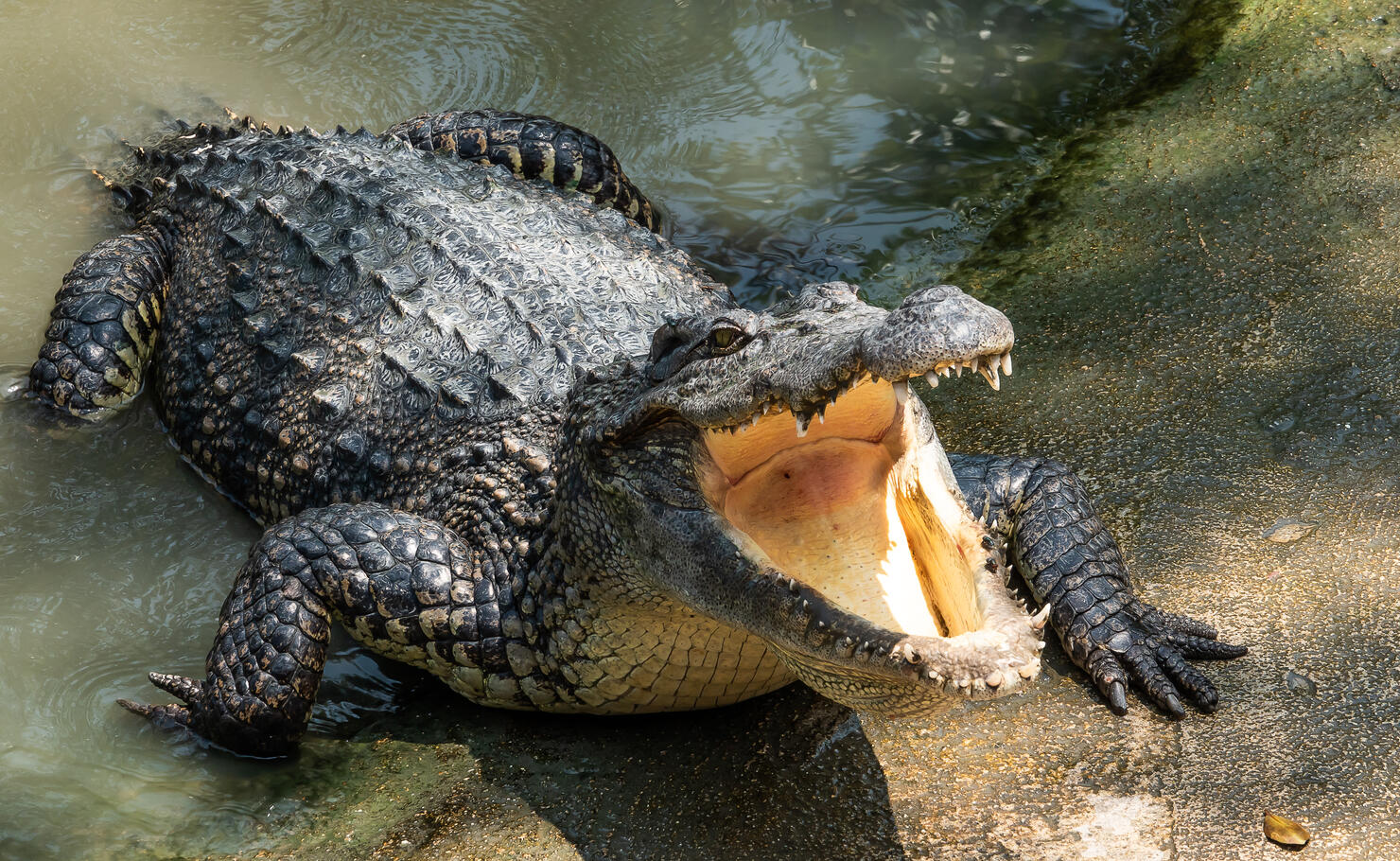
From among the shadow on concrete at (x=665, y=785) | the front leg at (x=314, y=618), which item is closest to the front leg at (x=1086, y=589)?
the shadow on concrete at (x=665, y=785)

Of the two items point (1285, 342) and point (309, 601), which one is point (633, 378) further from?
point (1285, 342)

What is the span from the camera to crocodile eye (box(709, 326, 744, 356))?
289 centimetres

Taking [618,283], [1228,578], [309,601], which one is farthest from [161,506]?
[1228,578]

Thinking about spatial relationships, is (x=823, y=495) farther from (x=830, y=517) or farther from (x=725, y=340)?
(x=725, y=340)

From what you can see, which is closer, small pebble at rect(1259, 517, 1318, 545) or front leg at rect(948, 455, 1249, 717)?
front leg at rect(948, 455, 1249, 717)

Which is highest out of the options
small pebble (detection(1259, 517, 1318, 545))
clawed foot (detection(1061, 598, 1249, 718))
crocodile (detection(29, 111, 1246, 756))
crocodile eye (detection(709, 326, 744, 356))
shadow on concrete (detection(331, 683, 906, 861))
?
crocodile eye (detection(709, 326, 744, 356))

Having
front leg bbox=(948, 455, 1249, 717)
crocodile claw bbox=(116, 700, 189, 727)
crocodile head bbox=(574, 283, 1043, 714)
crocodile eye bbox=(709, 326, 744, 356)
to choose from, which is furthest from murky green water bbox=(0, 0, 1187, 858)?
front leg bbox=(948, 455, 1249, 717)

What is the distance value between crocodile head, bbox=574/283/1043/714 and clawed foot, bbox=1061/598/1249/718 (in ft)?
2.89

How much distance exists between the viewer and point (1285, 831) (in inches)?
111

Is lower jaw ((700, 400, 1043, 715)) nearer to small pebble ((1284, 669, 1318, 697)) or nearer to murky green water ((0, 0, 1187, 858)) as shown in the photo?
small pebble ((1284, 669, 1318, 697))

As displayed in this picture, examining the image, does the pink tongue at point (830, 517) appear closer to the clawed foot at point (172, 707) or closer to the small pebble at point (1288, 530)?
the small pebble at point (1288, 530)

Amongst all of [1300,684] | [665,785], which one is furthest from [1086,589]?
[665,785]

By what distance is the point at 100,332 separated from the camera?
5.14 meters

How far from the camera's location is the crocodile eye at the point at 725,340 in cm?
289
